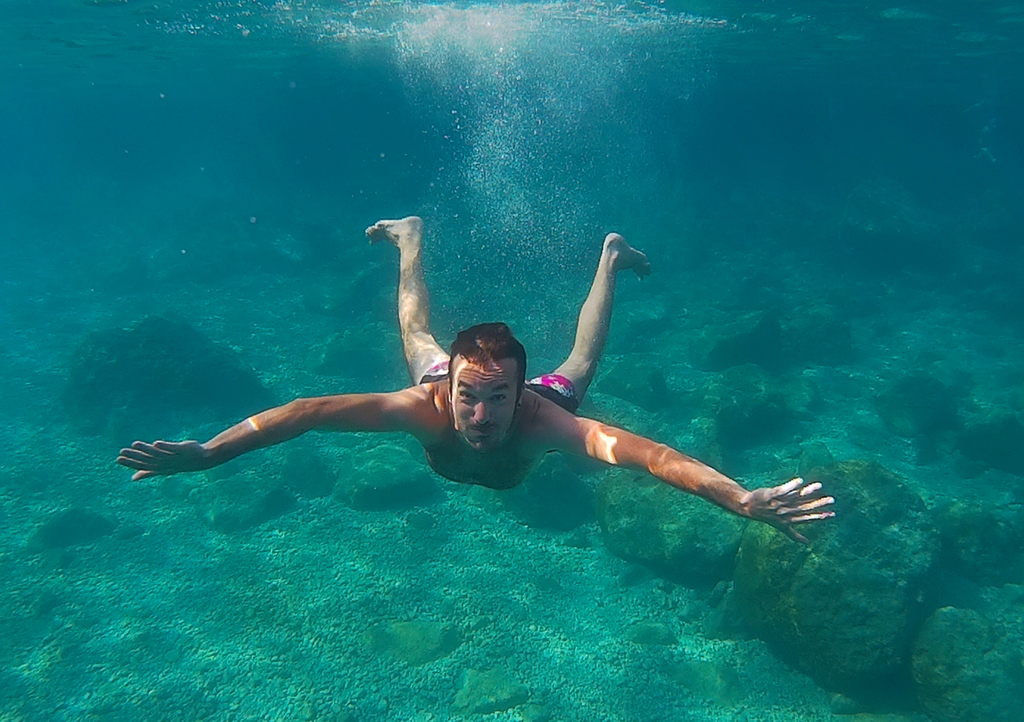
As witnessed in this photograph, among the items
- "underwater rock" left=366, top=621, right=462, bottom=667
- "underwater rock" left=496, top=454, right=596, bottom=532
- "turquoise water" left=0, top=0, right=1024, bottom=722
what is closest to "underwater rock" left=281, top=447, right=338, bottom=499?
"turquoise water" left=0, top=0, right=1024, bottom=722

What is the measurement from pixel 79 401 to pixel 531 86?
143 ft

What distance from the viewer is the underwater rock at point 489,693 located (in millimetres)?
6812

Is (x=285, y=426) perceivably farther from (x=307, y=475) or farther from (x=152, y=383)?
(x=152, y=383)

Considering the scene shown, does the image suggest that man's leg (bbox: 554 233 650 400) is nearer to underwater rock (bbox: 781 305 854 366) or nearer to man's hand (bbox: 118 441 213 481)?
man's hand (bbox: 118 441 213 481)

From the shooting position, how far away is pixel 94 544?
928 cm

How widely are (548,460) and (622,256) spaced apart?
391cm

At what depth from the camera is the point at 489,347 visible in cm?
401

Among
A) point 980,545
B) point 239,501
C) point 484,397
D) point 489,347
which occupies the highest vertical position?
point 489,347

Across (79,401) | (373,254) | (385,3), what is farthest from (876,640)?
(385,3)

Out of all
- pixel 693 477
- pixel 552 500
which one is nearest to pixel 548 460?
pixel 552 500

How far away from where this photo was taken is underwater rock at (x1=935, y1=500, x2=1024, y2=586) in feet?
27.6

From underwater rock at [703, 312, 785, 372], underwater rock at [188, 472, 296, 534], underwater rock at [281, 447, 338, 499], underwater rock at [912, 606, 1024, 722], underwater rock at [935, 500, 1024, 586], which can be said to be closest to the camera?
underwater rock at [912, 606, 1024, 722]

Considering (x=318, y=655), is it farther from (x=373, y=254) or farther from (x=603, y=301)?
(x=373, y=254)

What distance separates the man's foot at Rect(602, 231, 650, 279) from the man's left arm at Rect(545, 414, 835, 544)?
3.08 meters
